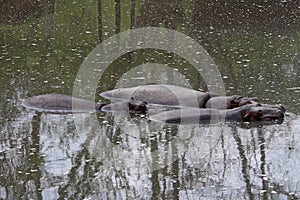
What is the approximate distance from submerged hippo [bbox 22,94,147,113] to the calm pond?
0.15 meters

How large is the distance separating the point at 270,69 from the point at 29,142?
4.66 m

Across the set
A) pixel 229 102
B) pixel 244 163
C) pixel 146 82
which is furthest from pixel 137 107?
pixel 244 163

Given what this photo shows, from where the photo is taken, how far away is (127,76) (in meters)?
10.5

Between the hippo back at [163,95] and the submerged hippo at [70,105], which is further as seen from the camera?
the hippo back at [163,95]

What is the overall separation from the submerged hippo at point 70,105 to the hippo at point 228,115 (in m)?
0.43

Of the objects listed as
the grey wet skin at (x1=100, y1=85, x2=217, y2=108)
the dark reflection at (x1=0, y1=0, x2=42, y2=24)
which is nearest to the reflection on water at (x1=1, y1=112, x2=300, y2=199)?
the grey wet skin at (x1=100, y1=85, x2=217, y2=108)

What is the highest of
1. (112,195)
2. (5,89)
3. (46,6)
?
(46,6)

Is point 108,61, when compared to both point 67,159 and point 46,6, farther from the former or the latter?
point 46,6

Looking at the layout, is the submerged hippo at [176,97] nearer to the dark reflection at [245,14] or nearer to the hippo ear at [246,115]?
the hippo ear at [246,115]

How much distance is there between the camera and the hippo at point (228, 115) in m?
8.34

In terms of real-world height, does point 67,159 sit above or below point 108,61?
below

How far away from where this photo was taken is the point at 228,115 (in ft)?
27.6

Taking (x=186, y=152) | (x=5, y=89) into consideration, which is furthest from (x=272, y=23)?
(x=186, y=152)

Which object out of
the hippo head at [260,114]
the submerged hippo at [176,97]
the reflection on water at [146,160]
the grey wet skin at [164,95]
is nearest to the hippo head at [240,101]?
the submerged hippo at [176,97]
